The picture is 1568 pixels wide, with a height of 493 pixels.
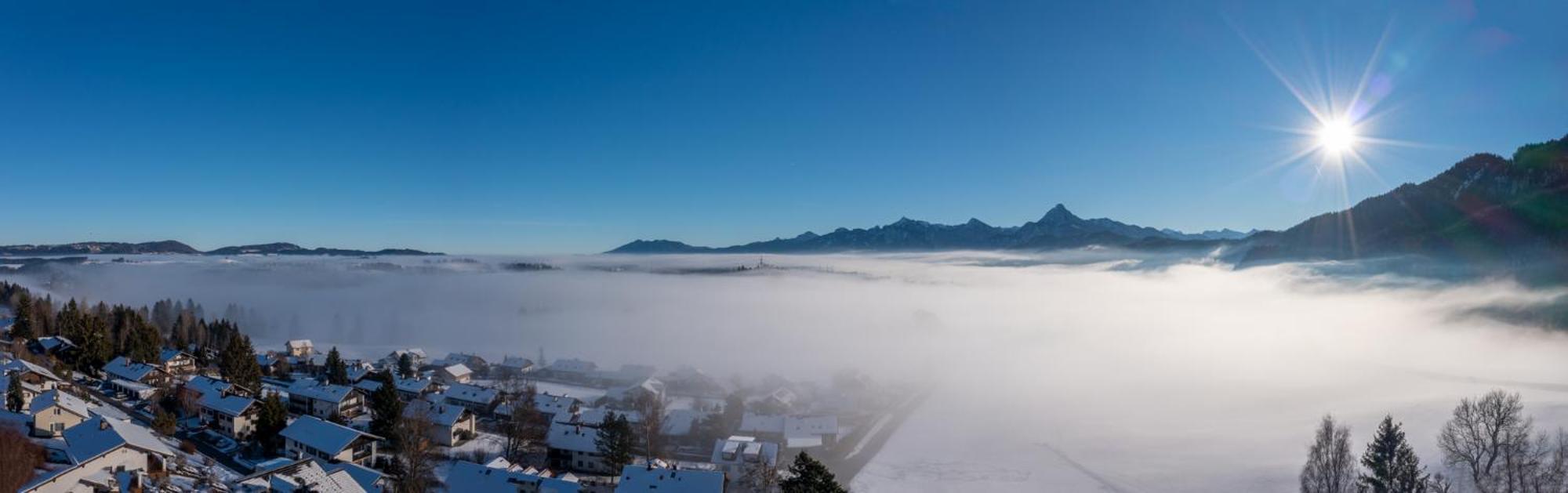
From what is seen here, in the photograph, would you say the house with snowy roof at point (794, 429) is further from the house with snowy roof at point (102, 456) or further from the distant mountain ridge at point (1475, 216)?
the distant mountain ridge at point (1475, 216)

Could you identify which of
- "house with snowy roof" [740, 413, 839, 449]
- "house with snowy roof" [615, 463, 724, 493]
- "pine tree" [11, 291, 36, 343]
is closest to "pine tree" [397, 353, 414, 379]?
"pine tree" [11, 291, 36, 343]

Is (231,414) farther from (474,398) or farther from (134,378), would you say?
(134,378)

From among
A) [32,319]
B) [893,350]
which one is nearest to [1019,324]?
[893,350]

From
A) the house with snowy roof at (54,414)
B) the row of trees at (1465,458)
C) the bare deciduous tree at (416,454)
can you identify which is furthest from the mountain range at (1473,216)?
the house with snowy roof at (54,414)

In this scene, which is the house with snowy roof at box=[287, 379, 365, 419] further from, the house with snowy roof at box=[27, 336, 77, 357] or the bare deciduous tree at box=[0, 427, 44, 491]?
the house with snowy roof at box=[27, 336, 77, 357]

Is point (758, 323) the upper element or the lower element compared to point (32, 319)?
lower

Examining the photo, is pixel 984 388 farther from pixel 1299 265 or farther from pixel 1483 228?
pixel 1299 265

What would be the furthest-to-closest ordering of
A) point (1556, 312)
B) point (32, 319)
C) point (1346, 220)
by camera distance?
point (1346, 220)
point (1556, 312)
point (32, 319)

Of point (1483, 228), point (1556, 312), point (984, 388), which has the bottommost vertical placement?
point (984, 388)
